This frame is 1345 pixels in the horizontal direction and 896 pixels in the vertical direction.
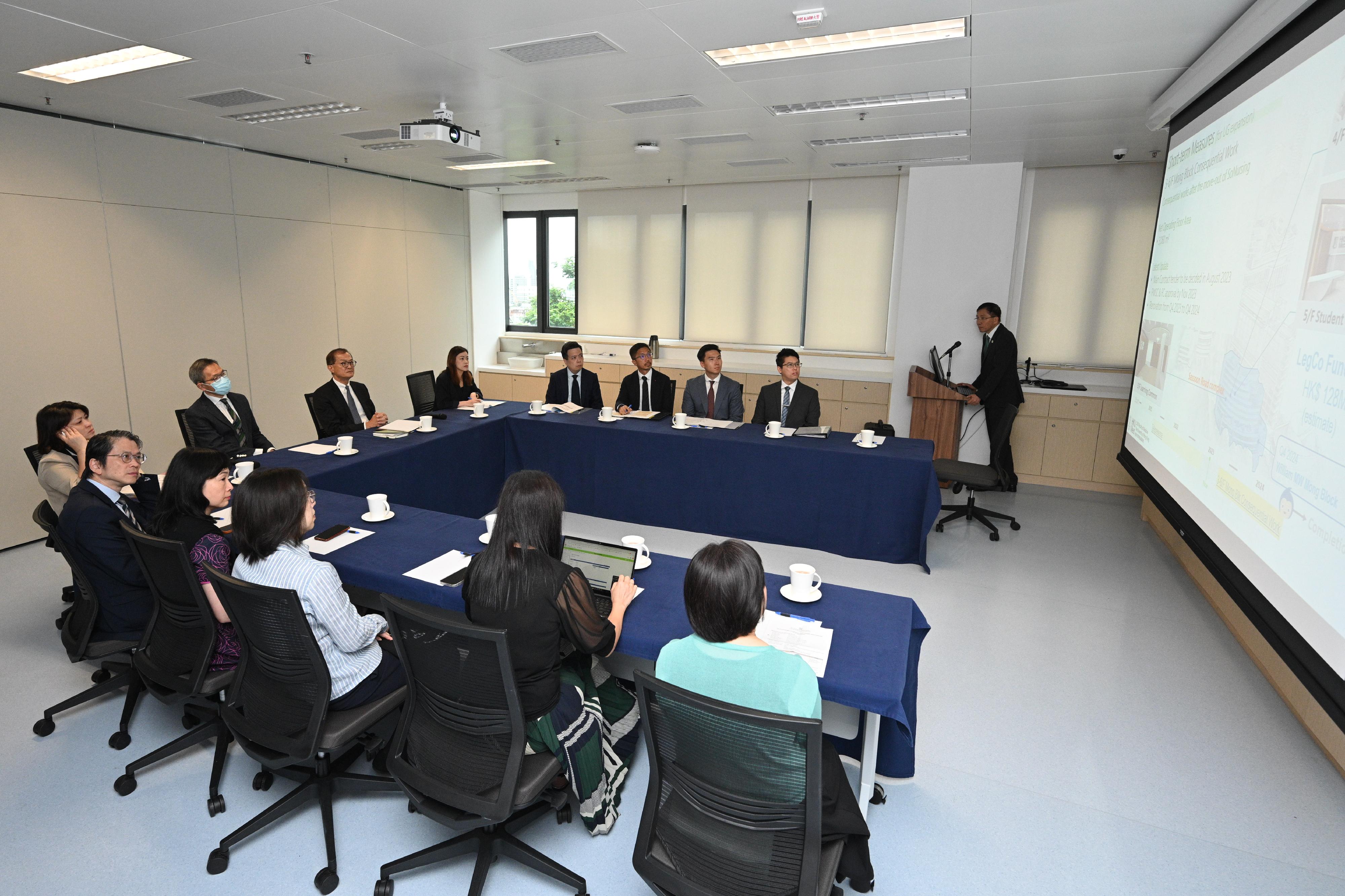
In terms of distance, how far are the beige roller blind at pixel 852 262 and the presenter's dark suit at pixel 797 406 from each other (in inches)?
102

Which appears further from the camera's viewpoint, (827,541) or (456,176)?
(456,176)

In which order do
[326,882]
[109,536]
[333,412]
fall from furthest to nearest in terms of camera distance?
[333,412] → [109,536] → [326,882]

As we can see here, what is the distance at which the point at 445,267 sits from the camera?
28.8 feet

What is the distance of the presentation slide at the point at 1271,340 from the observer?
6.93 feet

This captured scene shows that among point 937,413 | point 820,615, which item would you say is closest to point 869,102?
point 937,413

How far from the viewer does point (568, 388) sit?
21.3ft

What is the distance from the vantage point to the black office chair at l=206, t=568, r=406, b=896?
2.11 metres

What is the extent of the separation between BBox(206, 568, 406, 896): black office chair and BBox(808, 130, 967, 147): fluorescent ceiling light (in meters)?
5.21

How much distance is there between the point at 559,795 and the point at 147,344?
547cm

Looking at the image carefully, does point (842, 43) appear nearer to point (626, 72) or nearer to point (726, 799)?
point (626, 72)

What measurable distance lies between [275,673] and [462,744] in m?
0.68

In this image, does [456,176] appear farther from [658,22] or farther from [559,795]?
[559,795]

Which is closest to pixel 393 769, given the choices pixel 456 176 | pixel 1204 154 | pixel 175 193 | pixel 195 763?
pixel 195 763

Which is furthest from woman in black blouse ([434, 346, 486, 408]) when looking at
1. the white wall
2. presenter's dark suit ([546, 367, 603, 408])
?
the white wall
